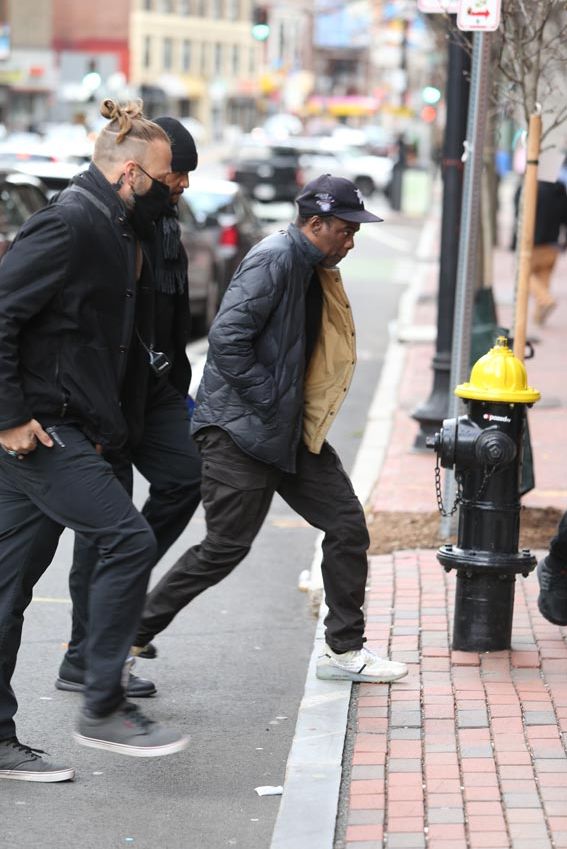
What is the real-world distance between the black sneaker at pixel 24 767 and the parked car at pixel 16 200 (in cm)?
957

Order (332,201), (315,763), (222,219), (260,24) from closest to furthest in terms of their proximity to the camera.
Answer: (315,763) → (332,201) → (222,219) → (260,24)

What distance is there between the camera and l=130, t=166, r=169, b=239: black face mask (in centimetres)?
469

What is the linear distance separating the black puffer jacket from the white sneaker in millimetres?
780

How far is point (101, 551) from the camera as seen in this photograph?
14.9ft

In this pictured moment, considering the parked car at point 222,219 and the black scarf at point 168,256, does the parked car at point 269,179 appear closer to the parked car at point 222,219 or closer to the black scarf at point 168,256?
the parked car at point 222,219

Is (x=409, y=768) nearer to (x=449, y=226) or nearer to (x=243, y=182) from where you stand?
(x=449, y=226)

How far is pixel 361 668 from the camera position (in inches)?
220

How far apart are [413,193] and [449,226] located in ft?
111

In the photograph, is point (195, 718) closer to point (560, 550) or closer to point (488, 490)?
point (488, 490)

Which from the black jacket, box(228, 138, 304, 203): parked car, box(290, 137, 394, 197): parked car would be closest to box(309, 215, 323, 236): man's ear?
the black jacket

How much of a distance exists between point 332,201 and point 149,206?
0.77 meters

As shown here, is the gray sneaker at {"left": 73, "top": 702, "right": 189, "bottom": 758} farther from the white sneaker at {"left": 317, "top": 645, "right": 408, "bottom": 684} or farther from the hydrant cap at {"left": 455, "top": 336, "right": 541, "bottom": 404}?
the hydrant cap at {"left": 455, "top": 336, "right": 541, "bottom": 404}

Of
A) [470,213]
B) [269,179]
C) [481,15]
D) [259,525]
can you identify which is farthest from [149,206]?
[269,179]

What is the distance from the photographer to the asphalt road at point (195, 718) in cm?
445
